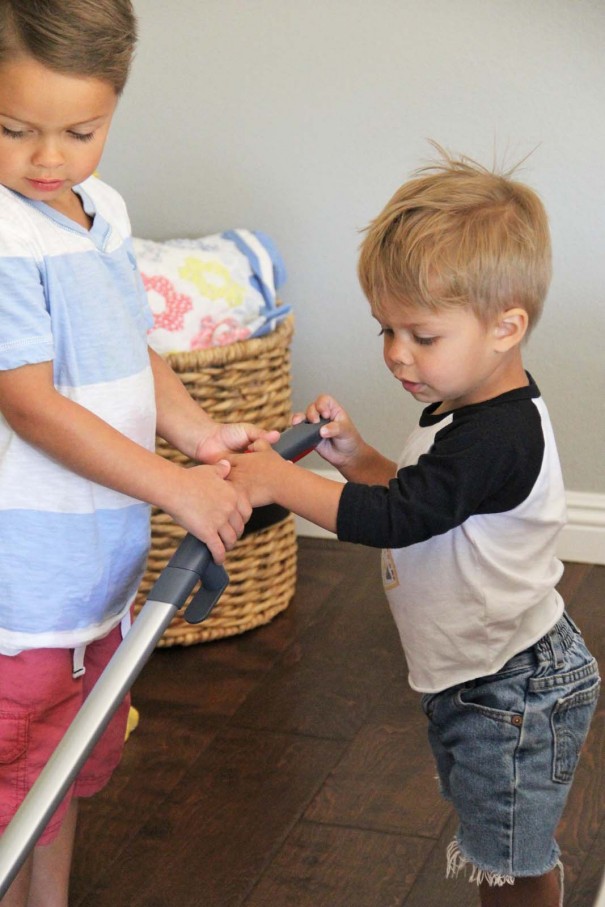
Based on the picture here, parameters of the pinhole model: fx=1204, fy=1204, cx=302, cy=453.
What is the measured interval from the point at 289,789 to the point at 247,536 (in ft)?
1.47

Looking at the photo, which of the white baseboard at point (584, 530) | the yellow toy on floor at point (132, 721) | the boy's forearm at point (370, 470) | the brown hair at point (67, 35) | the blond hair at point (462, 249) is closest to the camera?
the brown hair at point (67, 35)

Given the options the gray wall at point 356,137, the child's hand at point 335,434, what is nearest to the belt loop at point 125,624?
the child's hand at point 335,434

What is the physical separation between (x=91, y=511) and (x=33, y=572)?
0.26 ft

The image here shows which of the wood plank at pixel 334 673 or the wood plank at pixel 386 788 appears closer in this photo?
the wood plank at pixel 386 788

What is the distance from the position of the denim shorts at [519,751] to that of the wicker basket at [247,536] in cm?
79

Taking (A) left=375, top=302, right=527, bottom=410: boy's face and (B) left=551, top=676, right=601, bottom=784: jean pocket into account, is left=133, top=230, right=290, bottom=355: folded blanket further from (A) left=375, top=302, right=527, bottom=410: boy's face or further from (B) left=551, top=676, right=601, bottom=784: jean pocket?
(B) left=551, top=676, right=601, bottom=784: jean pocket

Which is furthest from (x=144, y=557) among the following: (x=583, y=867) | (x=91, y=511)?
(x=583, y=867)

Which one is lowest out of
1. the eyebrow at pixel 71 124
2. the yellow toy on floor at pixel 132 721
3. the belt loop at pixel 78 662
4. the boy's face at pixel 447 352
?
the yellow toy on floor at pixel 132 721

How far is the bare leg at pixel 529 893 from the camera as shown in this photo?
4.02 feet

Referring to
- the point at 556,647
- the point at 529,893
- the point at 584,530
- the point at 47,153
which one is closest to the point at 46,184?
the point at 47,153

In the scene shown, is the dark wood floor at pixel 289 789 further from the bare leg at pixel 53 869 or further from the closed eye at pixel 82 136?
the closed eye at pixel 82 136

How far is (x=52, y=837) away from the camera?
124 centimetres

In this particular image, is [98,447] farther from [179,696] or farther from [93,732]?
[179,696]

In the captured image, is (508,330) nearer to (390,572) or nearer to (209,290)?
(390,572)
